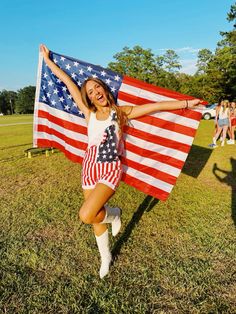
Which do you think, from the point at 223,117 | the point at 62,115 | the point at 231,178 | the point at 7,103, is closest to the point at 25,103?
the point at 7,103

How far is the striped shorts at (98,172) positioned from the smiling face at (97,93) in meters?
0.48

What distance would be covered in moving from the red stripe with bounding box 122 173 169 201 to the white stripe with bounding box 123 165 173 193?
1.5 inches

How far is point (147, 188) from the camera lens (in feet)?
13.3

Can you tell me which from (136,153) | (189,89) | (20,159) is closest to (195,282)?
(136,153)

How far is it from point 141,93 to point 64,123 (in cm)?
128

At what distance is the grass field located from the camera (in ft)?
8.81

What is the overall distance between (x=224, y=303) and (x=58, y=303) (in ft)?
4.94

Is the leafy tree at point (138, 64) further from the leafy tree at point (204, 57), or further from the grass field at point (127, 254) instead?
the grass field at point (127, 254)

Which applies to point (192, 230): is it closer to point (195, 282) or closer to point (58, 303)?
point (195, 282)

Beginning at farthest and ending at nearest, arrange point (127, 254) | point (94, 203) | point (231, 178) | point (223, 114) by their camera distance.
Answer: point (223, 114) < point (231, 178) < point (127, 254) < point (94, 203)

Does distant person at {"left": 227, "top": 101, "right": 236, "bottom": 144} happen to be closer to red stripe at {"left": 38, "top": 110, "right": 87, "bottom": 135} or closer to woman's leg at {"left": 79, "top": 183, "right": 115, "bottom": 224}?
red stripe at {"left": 38, "top": 110, "right": 87, "bottom": 135}

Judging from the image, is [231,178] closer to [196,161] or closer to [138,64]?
[196,161]

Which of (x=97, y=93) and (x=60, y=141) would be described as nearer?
(x=97, y=93)

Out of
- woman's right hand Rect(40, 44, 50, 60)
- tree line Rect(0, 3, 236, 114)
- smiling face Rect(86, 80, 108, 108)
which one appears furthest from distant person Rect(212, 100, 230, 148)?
tree line Rect(0, 3, 236, 114)
